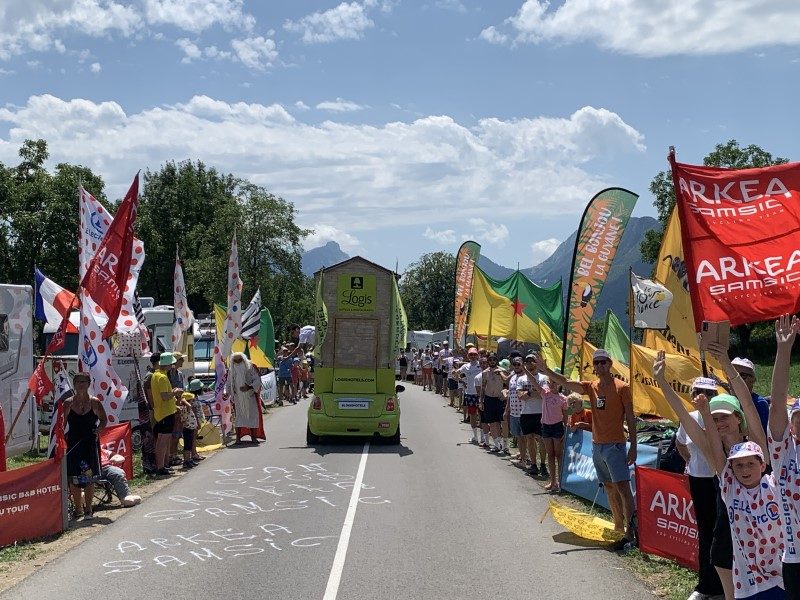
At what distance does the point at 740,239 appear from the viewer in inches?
259

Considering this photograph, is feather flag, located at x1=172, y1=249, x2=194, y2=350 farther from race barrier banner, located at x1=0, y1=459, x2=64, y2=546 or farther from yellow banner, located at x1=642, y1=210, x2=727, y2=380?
yellow banner, located at x1=642, y1=210, x2=727, y2=380

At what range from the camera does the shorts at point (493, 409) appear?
1725 cm

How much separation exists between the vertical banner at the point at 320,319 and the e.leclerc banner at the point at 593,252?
5.43 meters

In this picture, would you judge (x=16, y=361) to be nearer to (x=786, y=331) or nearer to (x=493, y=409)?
(x=493, y=409)

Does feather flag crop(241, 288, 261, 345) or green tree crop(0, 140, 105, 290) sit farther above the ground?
green tree crop(0, 140, 105, 290)

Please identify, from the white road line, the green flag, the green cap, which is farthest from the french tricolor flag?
the green cap

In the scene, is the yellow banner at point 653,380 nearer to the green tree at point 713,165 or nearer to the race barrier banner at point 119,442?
the race barrier banner at point 119,442

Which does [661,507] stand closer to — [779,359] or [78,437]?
[779,359]

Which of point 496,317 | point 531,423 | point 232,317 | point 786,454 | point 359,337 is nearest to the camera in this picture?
point 786,454

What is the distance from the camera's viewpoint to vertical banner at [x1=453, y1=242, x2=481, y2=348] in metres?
33.3

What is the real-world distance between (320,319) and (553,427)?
6800 millimetres

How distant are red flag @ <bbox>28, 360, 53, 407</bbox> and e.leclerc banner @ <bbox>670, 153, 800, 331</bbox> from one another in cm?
1128

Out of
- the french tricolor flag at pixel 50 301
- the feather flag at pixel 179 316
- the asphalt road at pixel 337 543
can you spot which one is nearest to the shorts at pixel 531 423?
the asphalt road at pixel 337 543

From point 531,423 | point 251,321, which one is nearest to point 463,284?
point 251,321
